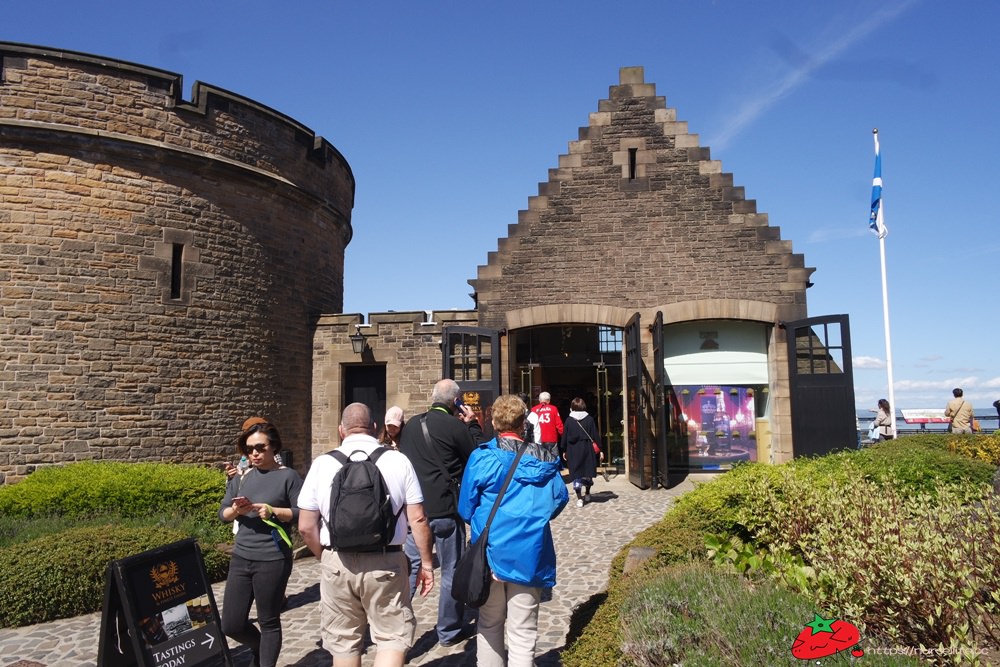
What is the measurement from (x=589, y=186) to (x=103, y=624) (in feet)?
37.5

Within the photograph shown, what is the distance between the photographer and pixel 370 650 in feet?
17.4

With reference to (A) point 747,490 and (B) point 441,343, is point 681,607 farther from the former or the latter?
(B) point 441,343

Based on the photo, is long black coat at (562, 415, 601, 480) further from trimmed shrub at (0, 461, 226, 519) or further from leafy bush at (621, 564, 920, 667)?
leafy bush at (621, 564, 920, 667)

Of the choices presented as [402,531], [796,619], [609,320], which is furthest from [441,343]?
[796,619]

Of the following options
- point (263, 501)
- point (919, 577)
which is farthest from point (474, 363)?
point (919, 577)

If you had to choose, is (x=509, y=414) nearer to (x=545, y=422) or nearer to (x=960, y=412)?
(x=545, y=422)

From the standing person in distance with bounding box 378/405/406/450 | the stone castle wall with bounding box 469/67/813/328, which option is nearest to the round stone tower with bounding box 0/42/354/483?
the stone castle wall with bounding box 469/67/813/328

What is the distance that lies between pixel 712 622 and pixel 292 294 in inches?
497

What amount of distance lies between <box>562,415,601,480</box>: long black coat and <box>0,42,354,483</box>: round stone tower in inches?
256

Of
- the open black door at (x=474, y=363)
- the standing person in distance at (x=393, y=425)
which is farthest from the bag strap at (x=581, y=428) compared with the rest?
the standing person in distance at (x=393, y=425)

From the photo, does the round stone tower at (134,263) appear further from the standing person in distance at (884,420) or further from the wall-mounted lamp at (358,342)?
the standing person in distance at (884,420)

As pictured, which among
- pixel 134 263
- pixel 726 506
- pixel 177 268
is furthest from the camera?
pixel 177 268

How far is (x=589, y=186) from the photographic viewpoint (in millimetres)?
13656

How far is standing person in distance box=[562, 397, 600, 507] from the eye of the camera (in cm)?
1044
